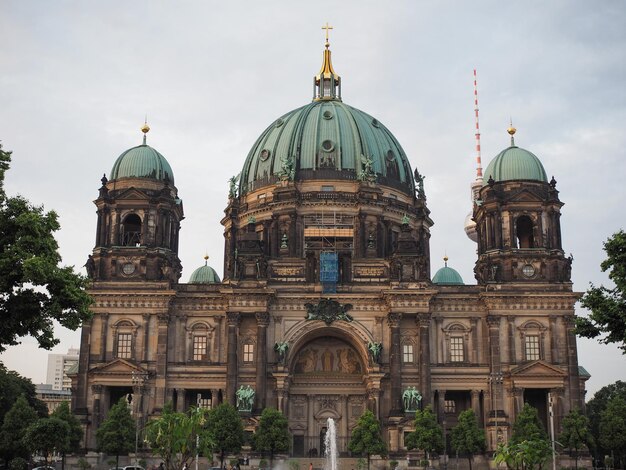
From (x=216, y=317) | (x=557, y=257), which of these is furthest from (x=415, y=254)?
(x=216, y=317)

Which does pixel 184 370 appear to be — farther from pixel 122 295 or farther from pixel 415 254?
pixel 415 254

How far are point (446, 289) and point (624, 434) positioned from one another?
1838 centimetres

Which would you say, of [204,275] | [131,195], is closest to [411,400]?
[131,195]

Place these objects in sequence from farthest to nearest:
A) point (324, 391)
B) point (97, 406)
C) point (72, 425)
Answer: point (324, 391) < point (97, 406) < point (72, 425)

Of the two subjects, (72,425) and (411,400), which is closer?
(72,425)

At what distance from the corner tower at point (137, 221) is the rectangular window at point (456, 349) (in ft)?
81.8

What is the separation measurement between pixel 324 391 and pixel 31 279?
48.3 meters

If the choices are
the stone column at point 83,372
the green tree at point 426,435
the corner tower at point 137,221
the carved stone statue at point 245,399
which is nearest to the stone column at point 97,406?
the stone column at point 83,372

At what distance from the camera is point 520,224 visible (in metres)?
82.9

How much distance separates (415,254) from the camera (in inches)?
3068

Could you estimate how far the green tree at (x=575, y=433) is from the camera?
69.6 meters

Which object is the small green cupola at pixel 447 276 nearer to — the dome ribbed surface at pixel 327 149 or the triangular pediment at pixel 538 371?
the dome ribbed surface at pixel 327 149

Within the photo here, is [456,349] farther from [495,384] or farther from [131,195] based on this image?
[131,195]

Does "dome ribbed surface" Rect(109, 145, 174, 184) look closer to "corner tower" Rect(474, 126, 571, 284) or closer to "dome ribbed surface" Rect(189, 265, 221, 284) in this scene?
"dome ribbed surface" Rect(189, 265, 221, 284)
